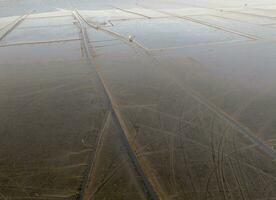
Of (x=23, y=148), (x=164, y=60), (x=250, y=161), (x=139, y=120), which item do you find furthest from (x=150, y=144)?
(x=164, y=60)

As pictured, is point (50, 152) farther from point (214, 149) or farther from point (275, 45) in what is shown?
point (275, 45)

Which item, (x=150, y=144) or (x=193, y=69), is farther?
(x=193, y=69)

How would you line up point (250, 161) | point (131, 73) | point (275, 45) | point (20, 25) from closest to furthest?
point (250, 161) < point (131, 73) < point (275, 45) < point (20, 25)

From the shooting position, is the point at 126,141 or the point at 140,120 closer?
the point at 126,141

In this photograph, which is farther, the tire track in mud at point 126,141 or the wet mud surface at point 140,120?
the wet mud surface at point 140,120

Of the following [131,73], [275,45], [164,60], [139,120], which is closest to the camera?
[139,120]

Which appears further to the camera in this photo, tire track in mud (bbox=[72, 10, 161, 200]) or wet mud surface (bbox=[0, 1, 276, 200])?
wet mud surface (bbox=[0, 1, 276, 200])
